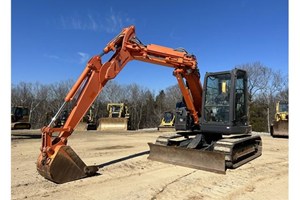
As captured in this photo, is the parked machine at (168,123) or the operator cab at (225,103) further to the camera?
the parked machine at (168,123)

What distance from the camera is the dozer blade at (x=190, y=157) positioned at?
259 inches

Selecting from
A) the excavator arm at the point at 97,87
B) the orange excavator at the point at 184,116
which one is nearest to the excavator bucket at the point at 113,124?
the orange excavator at the point at 184,116

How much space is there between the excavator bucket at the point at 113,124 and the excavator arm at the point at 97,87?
15.3 meters

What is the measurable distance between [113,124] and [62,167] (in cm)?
1813

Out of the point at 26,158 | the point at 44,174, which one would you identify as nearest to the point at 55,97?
the point at 26,158

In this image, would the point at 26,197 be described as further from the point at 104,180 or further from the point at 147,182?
the point at 147,182

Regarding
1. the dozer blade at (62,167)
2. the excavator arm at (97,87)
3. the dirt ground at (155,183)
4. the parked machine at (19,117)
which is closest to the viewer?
the dirt ground at (155,183)

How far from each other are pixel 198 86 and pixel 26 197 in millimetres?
5504

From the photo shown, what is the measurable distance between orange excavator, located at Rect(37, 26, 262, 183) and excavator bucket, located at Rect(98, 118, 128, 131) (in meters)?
14.7

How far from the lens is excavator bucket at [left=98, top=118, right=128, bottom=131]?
23.3 meters

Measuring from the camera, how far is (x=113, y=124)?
931 inches

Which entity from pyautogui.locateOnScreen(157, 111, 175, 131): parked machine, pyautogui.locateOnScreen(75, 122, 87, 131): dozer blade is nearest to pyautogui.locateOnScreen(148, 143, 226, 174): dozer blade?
pyautogui.locateOnScreen(157, 111, 175, 131): parked machine

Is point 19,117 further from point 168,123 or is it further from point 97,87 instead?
point 97,87

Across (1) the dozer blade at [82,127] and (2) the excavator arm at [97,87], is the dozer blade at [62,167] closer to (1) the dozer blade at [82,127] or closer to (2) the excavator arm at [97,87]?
(2) the excavator arm at [97,87]
